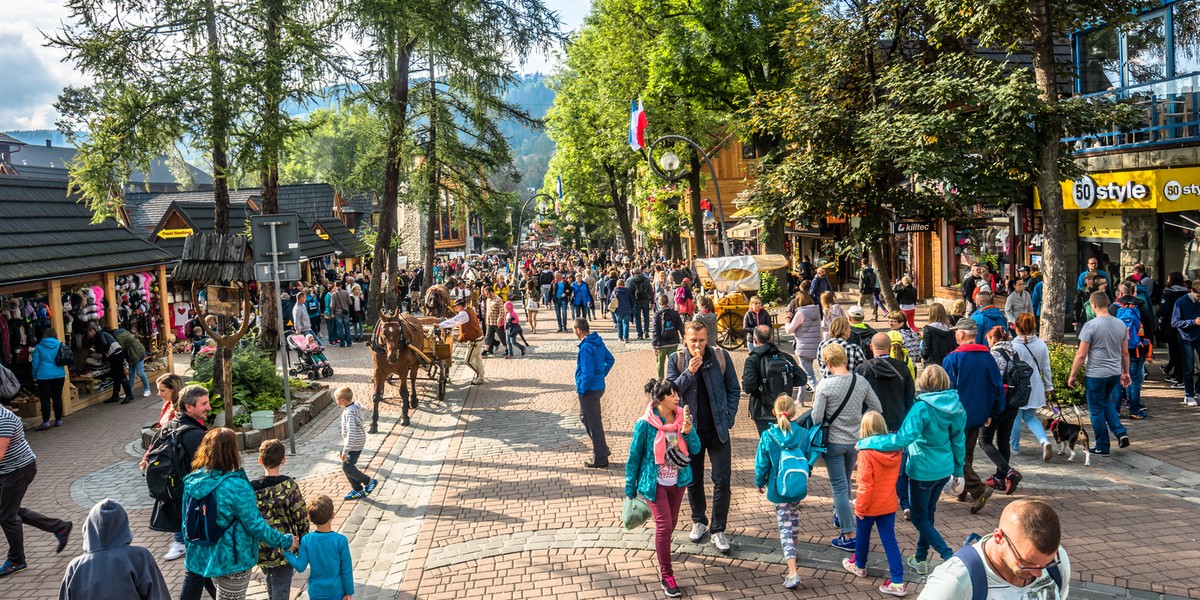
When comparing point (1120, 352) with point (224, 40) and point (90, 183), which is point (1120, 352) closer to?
point (224, 40)

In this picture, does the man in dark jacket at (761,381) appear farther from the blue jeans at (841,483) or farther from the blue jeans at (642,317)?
the blue jeans at (642,317)

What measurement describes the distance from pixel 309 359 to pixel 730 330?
8698mm

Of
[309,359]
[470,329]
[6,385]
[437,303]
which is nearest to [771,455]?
[6,385]

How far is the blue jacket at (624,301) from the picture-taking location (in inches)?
824

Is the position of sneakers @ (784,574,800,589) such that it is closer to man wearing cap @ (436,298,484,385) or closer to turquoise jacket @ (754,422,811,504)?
turquoise jacket @ (754,422,811,504)

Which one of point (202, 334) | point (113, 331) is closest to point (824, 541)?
point (113, 331)

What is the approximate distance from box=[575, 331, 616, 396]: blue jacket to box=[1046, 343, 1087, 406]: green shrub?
5.36 meters

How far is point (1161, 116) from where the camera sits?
1602 cm

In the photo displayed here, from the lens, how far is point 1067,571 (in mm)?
3213

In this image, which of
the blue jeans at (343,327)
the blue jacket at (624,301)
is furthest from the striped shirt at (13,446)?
the blue jeans at (343,327)

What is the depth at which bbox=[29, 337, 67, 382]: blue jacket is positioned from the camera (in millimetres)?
12875

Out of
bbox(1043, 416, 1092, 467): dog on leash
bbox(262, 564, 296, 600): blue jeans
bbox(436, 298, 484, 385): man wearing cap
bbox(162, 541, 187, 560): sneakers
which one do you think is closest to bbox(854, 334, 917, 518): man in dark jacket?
bbox(1043, 416, 1092, 467): dog on leash

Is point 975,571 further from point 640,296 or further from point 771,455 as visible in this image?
point 640,296

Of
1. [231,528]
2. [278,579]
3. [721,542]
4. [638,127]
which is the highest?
[638,127]
